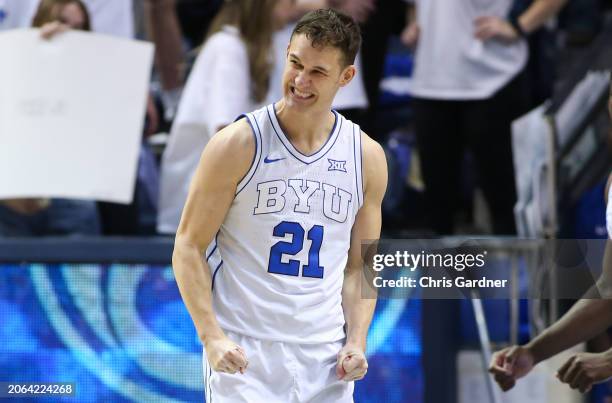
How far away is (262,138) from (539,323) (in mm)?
2160

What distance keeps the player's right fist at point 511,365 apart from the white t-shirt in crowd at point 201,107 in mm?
1892

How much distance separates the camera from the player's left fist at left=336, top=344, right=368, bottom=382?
408 cm

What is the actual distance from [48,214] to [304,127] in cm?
257

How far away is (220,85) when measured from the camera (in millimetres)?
6285

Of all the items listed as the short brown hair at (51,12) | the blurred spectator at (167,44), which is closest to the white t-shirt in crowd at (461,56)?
the blurred spectator at (167,44)

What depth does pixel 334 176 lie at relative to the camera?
4.14 metres

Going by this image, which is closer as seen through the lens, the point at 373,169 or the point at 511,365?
the point at 373,169

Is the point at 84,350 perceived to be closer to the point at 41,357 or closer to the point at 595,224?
the point at 41,357

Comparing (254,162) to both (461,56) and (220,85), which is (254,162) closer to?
(220,85)

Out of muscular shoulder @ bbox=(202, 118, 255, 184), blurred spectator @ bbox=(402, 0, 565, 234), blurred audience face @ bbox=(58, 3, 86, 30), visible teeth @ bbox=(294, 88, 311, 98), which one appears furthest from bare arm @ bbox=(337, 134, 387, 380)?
blurred audience face @ bbox=(58, 3, 86, 30)

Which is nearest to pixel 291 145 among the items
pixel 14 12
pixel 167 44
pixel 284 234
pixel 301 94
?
pixel 301 94

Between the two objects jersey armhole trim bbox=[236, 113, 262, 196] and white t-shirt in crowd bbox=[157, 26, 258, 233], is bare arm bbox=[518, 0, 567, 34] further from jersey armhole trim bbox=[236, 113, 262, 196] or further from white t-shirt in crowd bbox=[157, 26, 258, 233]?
jersey armhole trim bbox=[236, 113, 262, 196]

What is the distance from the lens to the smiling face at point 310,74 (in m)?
3.95

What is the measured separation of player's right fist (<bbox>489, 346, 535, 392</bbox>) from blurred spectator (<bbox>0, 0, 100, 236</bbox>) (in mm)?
2262
